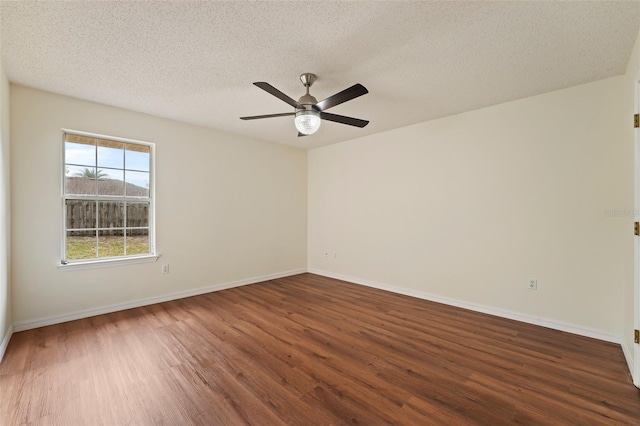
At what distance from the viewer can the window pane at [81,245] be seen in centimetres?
335

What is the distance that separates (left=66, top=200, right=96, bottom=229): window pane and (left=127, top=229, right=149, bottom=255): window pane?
438mm

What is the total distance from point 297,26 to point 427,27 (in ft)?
3.09

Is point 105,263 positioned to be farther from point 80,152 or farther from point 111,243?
point 80,152

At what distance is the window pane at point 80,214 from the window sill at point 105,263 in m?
0.45

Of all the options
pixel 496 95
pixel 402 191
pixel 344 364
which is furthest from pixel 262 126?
pixel 344 364

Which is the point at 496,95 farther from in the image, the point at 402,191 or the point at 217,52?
the point at 217,52

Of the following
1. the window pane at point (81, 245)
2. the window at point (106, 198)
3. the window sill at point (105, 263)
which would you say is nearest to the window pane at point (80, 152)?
the window at point (106, 198)

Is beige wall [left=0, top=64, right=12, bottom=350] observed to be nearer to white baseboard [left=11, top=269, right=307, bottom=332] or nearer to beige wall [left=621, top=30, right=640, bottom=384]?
white baseboard [left=11, top=269, right=307, bottom=332]

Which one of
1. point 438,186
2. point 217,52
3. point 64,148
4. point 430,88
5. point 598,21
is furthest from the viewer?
point 438,186

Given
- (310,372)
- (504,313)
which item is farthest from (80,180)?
(504,313)

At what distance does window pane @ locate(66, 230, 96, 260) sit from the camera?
335cm

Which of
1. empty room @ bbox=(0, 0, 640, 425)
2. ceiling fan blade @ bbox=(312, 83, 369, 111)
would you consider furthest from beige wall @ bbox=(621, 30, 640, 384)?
ceiling fan blade @ bbox=(312, 83, 369, 111)

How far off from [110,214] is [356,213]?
3709 mm

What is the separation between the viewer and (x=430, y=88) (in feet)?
9.90
